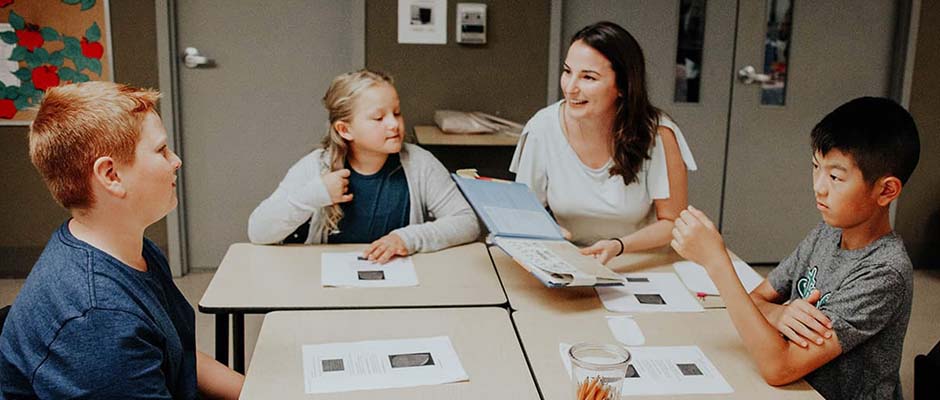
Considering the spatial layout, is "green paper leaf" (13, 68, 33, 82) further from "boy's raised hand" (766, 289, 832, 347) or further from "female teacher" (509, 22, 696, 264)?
"boy's raised hand" (766, 289, 832, 347)

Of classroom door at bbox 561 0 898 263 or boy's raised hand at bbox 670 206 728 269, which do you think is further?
classroom door at bbox 561 0 898 263

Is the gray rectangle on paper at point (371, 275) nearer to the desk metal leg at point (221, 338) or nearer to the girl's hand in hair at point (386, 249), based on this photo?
the girl's hand in hair at point (386, 249)

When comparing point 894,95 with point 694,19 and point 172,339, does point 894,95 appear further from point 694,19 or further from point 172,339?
point 172,339

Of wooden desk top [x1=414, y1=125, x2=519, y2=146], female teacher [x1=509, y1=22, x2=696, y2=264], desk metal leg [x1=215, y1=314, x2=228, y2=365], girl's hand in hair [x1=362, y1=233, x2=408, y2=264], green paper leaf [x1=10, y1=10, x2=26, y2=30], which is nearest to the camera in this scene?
desk metal leg [x1=215, y1=314, x2=228, y2=365]

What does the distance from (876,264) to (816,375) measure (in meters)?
0.24

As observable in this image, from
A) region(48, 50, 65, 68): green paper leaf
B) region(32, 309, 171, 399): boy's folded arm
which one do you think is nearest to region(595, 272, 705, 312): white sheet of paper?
region(32, 309, 171, 399): boy's folded arm

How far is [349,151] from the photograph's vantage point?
2.39 metres

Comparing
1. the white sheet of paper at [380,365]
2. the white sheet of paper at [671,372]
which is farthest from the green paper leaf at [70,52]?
the white sheet of paper at [671,372]

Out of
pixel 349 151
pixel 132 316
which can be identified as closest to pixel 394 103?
pixel 349 151

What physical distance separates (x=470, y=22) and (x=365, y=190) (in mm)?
1662

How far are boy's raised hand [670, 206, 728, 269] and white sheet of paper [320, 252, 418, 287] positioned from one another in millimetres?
645

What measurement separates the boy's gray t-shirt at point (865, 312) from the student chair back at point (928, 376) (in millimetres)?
104

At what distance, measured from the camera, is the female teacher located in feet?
7.57

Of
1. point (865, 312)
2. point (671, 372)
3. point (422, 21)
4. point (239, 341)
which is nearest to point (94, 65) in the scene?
point (422, 21)
